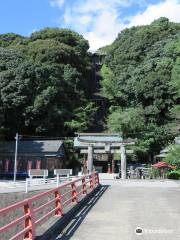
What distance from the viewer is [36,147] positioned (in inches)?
1843

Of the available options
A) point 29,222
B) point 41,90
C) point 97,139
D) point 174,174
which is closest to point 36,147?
point 97,139

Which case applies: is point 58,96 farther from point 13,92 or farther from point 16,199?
point 16,199

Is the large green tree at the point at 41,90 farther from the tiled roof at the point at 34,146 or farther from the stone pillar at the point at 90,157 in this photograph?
the stone pillar at the point at 90,157

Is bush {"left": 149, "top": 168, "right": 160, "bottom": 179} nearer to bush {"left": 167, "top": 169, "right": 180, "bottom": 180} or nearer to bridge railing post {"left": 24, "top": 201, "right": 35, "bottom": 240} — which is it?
bush {"left": 167, "top": 169, "right": 180, "bottom": 180}

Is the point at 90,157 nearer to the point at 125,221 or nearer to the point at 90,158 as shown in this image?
the point at 90,158

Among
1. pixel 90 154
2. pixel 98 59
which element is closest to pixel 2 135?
pixel 90 154

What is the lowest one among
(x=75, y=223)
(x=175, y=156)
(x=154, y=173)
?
(x=75, y=223)

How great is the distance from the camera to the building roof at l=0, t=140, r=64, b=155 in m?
46.1

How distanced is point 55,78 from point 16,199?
31967 mm

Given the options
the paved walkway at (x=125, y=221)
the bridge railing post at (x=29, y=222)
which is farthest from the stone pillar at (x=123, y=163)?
the bridge railing post at (x=29, y=222)

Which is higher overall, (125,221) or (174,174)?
(174,174)

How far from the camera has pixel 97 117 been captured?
62.0m

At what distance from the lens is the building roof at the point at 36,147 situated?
4609 cm

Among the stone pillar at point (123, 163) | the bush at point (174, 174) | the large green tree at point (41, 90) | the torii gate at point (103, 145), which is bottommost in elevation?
the bush at point (174, 174)
